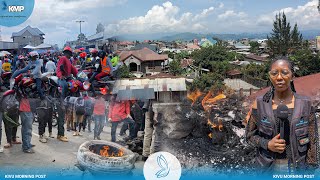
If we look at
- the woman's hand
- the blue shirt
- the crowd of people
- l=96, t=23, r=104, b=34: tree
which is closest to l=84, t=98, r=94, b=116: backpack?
the crowd of people

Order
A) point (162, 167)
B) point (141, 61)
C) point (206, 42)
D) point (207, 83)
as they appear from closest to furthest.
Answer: point (162, 167)
point (141, 61)
point (207, 83)
point (206, 42)

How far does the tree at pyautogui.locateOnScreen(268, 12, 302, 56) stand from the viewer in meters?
5.17

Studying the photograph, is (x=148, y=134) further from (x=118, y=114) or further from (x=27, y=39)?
(x=27, y=39)

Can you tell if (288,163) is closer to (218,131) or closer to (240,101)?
(218,131)

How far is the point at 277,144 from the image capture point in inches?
107

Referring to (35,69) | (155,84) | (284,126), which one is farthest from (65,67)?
(284,126)

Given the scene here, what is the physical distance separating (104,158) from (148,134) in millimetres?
692

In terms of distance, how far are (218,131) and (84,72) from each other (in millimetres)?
1792

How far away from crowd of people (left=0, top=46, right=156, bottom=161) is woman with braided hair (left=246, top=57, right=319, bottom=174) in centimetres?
169

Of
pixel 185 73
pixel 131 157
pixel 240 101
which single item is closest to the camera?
pixel 131 157

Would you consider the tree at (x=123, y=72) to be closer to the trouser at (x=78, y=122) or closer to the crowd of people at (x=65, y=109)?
the crowd of people at (x=65, y=109)

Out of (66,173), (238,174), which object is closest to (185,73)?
(238,174)

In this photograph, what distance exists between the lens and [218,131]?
4383mm

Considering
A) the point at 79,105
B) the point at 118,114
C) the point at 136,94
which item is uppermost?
the point at 136,94
